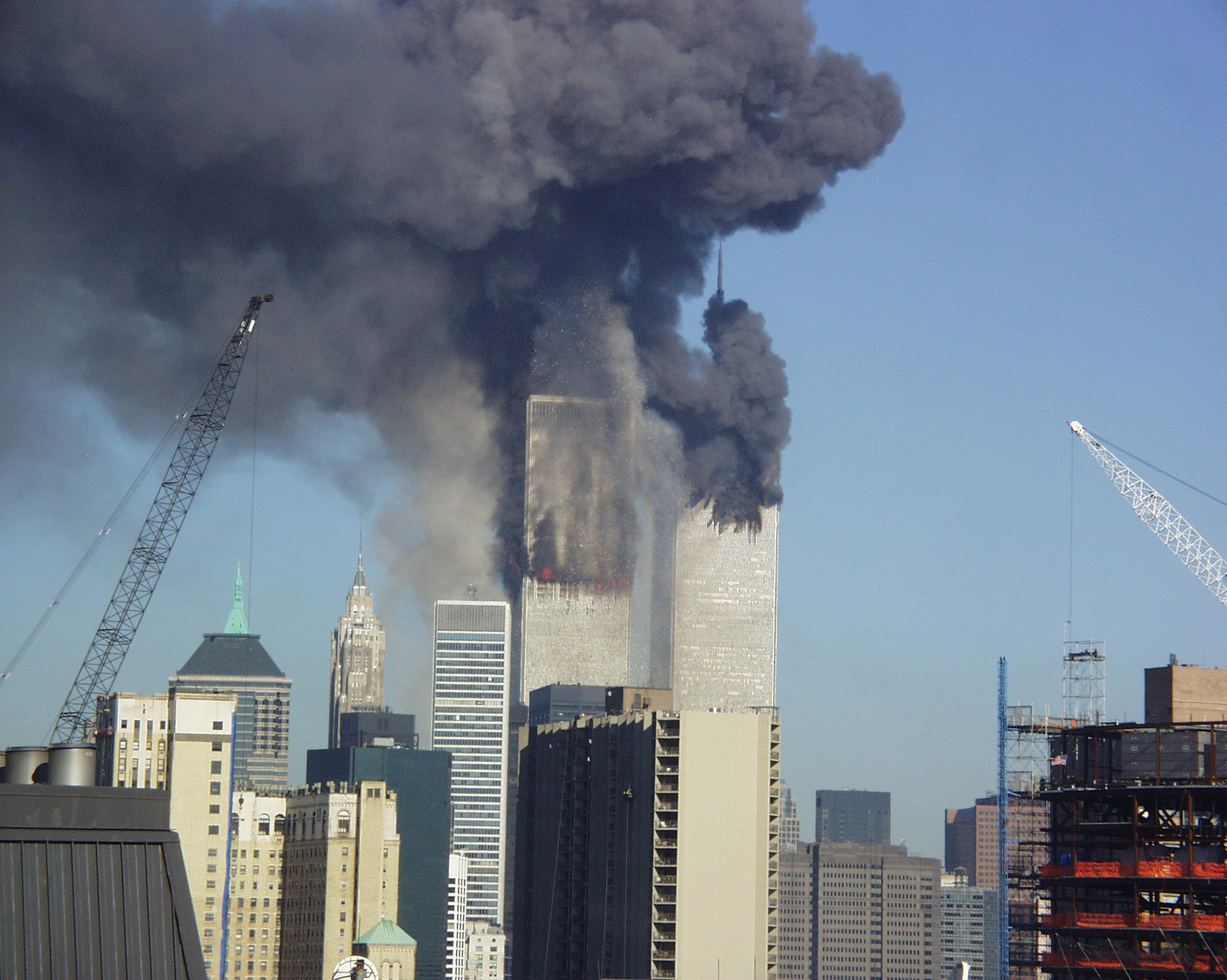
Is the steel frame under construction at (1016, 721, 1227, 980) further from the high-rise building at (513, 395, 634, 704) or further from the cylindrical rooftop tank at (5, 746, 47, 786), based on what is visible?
the high-rise building at (513, 395, 634, 704)

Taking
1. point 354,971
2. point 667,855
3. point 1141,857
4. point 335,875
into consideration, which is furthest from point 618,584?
point 354,971

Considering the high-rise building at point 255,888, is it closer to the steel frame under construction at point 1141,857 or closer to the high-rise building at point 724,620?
the high-rise building at point 724,620

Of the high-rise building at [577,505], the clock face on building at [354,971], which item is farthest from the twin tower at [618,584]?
the clock face on building at [354,971]

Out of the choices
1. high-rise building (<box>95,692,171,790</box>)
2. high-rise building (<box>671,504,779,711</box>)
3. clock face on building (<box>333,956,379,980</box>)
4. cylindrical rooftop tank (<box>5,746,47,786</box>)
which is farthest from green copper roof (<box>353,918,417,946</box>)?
cylindrical rooftop tank (<box>5,746,47,786</box>)

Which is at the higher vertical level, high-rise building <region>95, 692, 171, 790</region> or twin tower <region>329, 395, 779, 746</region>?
twin tower <region>329, 395, 779, 746</region>

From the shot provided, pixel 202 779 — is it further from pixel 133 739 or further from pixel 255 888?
pixel 255 888

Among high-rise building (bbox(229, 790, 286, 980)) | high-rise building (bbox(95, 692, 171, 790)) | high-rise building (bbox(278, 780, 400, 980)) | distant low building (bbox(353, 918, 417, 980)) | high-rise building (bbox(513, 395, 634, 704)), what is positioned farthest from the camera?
high-rise building (bbox(513, 395, 634, 704))

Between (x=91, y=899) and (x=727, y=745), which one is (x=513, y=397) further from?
(x=91, y=899)
